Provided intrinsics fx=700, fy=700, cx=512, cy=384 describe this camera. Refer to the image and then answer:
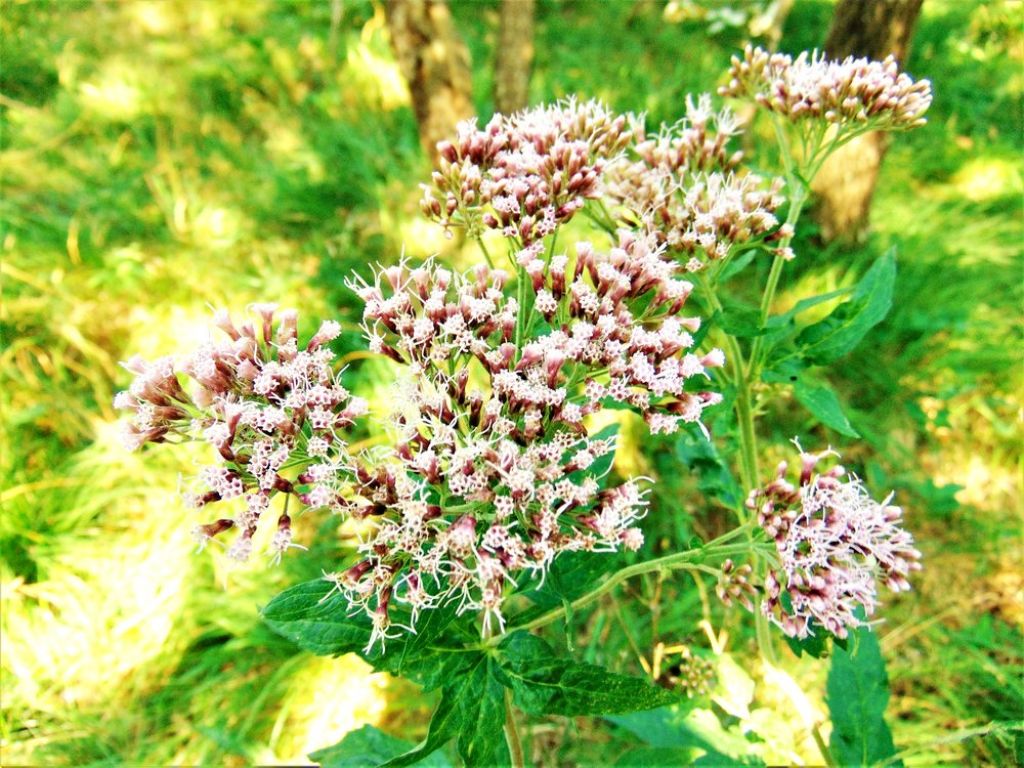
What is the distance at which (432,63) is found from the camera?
439 cm

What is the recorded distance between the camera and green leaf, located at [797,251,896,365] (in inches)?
74.6

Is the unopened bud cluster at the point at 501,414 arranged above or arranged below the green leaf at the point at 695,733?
above

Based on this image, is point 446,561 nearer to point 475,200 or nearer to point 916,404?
point 475,200

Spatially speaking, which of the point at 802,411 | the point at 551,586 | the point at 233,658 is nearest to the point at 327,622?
the point at 551,586

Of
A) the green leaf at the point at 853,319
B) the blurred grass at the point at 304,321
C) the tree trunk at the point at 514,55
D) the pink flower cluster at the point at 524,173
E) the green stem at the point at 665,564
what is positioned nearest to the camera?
the green stem at the point at 665,564

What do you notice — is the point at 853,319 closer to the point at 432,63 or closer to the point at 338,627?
the point at 338,627

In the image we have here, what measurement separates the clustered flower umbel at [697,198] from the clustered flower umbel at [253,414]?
35.5 inches

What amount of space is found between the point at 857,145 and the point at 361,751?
4.08 m

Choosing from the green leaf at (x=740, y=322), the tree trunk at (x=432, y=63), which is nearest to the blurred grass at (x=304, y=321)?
the tree trunk at (x=432, y=63)

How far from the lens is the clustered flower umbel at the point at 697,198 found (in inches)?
70.9

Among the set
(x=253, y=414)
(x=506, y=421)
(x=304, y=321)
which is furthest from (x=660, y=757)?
(x=304, y=321)

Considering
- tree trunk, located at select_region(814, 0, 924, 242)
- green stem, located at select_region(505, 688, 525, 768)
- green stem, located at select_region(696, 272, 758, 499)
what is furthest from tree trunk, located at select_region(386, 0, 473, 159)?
green stem, located at select_region(505, 688, 525, 768)

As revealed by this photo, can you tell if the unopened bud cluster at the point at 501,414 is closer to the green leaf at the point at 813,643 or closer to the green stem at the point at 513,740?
the green leaf at the point at 813,643

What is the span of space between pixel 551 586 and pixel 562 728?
5.72ft
